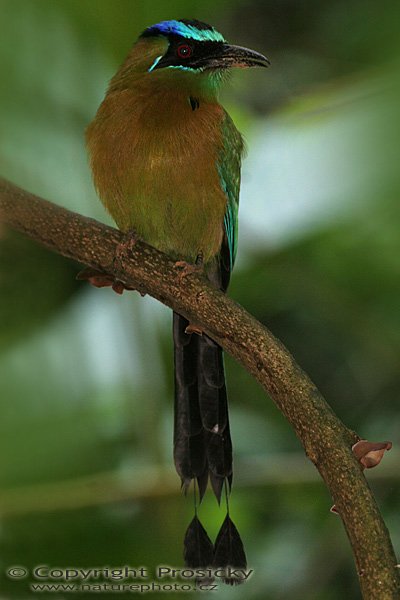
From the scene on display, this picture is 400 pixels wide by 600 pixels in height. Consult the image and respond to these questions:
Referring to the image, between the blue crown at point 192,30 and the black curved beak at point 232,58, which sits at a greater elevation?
the blue crown at point 192,30

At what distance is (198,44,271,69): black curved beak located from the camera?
206cm

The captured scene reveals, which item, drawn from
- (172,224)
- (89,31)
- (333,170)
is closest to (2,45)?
(89,31)

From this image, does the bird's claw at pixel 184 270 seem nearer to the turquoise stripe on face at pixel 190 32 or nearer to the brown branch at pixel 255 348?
the brown branch at pixel 255 348

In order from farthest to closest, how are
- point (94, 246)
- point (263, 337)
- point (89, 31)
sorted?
point (89, 31) → point (94, 246) → point (263, 337)

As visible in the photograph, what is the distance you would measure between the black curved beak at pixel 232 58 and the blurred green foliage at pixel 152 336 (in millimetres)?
98

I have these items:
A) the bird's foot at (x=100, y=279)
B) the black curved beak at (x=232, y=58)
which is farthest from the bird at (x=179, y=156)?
the bird's foot at (x=100, y=279)

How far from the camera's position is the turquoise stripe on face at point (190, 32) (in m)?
2.11

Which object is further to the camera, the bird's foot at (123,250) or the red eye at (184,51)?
the red eye at (184,51)

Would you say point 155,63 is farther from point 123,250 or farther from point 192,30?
point 123,250

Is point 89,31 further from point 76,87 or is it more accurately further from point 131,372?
point 131,372

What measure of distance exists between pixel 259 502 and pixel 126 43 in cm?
118

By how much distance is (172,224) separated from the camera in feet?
6.93

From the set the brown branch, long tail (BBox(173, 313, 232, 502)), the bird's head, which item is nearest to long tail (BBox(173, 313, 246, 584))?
long tail (BBox(173, 313, 232, 502))

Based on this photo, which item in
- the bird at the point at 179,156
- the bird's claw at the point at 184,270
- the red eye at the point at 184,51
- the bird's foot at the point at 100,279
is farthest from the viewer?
the red eye at the point at 184,51
